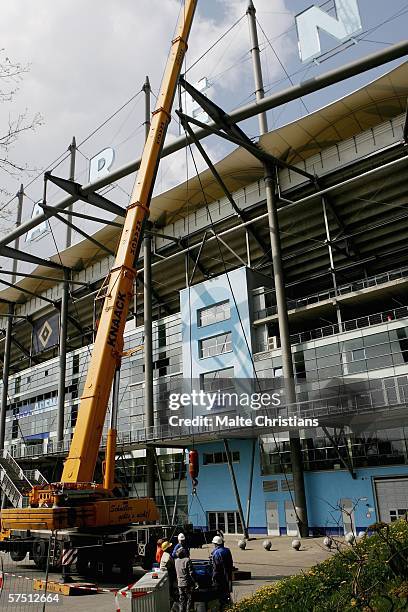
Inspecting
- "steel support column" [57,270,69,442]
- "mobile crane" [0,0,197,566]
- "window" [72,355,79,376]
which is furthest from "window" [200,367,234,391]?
"window" [72,355,79,376]

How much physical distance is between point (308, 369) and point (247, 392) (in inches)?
168

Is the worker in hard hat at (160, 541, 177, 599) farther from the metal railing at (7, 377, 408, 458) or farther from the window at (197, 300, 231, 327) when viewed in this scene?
the window at (197, 300, 231, 327)

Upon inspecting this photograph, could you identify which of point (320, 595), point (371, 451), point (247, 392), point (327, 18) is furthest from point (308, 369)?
point (320, 595)

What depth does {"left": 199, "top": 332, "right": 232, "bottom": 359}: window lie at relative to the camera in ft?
124

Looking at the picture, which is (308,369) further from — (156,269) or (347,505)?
(156,269)

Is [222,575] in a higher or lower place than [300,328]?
lower

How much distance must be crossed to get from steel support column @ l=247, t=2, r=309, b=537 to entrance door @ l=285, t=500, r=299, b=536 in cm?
169

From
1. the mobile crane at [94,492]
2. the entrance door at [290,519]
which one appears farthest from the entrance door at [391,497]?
the mobile crane at [94,492]

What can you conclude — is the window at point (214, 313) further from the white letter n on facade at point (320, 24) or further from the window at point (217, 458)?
the white letter n on facade at point (320, 24)

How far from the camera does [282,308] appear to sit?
33438 mm

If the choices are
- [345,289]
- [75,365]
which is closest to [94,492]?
[345,289]

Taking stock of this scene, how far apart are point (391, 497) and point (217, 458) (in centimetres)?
1222

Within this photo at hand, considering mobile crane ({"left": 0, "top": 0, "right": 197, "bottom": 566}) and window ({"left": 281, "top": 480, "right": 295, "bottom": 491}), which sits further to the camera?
window ({"left": 281, "top": 480, "right": 295, "bottom": 491})

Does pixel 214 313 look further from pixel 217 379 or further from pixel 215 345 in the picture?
pixel 217 379
